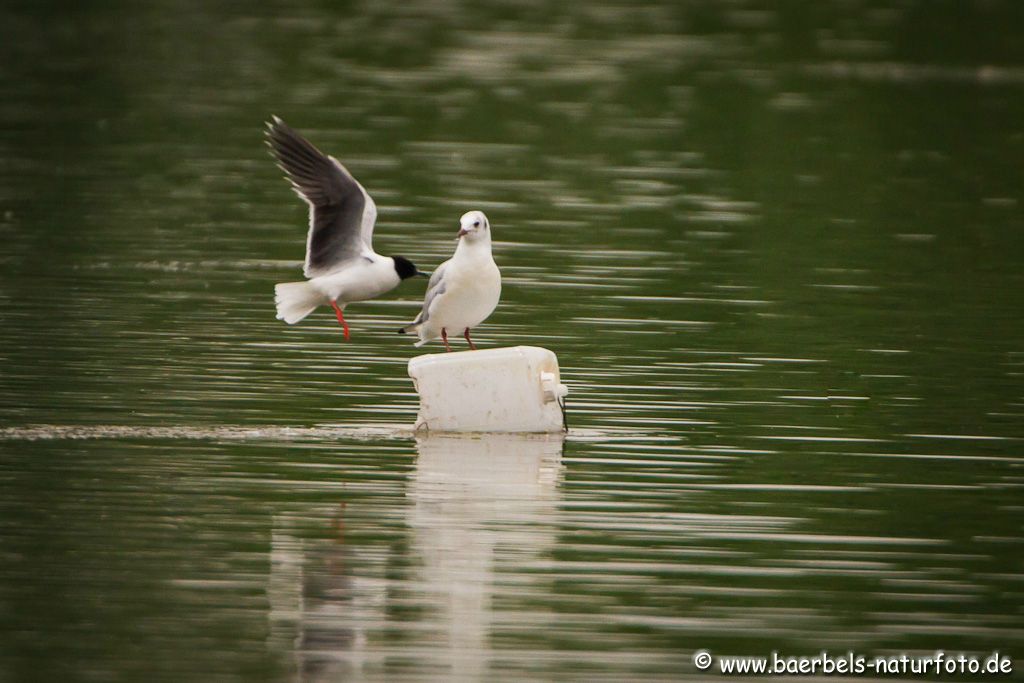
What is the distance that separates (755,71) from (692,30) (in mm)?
8625

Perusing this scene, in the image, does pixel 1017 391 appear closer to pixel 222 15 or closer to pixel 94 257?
pixel 94 257

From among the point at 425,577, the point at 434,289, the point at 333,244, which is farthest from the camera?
the point at 333,244

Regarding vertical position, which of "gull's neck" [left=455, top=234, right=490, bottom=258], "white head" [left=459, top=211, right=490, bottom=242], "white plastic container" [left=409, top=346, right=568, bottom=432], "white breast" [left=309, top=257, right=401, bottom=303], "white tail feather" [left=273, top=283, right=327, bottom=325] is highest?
"white head" [left=459, top=211, right=490, bottom=242]

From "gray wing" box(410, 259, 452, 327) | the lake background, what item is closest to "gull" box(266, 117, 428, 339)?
"gray wing" box(410, 259, 452, 327)

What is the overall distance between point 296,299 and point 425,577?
15.2 feet

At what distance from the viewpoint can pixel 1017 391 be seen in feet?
50.2

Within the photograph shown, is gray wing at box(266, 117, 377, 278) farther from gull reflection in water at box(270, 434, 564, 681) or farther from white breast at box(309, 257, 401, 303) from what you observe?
gull reflection in water at box(270, 434, 564, 681)

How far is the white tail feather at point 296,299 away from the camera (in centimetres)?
1448

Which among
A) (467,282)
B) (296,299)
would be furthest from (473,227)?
(296,299)

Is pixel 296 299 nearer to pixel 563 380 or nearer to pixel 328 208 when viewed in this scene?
pixel 328 208

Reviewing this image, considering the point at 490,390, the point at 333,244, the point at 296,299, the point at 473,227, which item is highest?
the point at 473,227

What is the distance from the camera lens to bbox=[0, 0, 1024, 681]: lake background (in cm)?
964

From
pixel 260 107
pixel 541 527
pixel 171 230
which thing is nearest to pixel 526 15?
pixel 260 107

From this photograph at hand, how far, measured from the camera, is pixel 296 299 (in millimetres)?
14531
